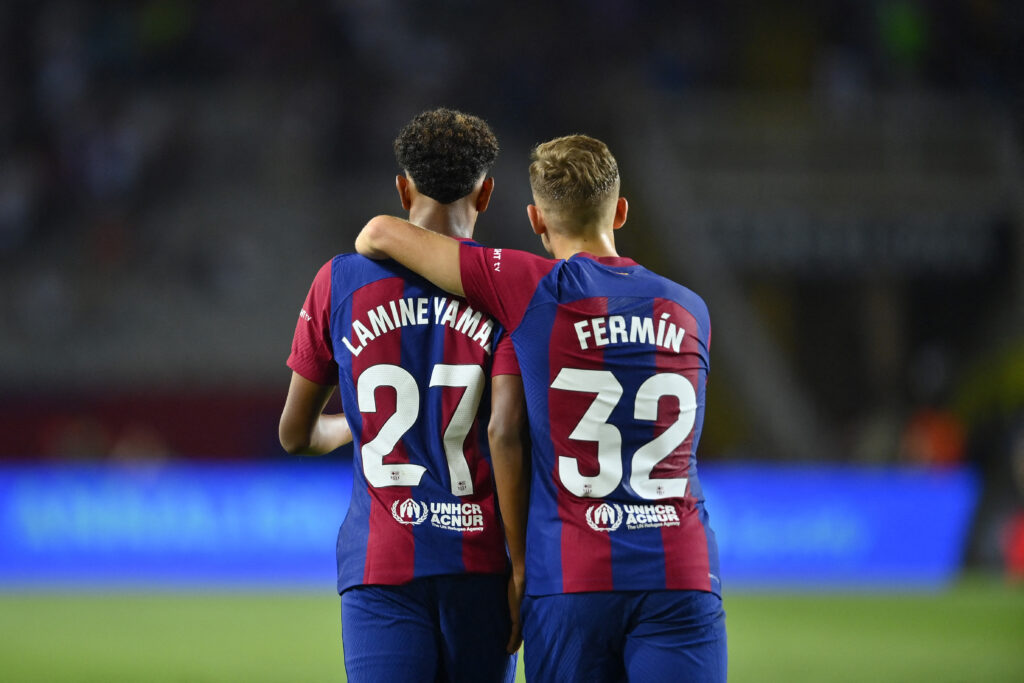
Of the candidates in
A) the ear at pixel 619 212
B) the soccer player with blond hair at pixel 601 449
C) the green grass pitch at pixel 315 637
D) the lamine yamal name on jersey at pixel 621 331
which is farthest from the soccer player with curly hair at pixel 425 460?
the green grass pitch at pixel 315 637

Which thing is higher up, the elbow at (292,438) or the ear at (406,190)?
the ear at (406,190)

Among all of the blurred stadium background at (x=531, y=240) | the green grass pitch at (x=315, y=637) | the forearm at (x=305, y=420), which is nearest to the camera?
the forearm at (x=305, y=420)

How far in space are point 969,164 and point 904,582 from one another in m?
7.80

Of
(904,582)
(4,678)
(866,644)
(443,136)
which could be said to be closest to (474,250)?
(443,136)

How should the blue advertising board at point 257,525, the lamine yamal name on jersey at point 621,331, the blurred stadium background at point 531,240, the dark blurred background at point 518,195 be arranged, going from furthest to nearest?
the dark blurred background at point 518,195 → the blurred stadium background at point 531,240 → the blue advertising board at point 257,525 → the lamine yamal name on jersey at point 621,331

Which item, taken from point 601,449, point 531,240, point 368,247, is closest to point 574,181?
point 368,247

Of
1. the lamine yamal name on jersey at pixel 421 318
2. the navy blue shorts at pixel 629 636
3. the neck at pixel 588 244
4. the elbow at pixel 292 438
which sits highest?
the neck at pixel 588 244

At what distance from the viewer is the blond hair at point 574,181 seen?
3.13 meters

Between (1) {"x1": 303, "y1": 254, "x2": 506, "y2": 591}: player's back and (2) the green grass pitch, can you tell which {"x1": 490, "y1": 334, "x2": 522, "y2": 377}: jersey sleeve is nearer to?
(1) {"x1": 303, "y1": 254, "x2": 506, "y2": 591}: player's back

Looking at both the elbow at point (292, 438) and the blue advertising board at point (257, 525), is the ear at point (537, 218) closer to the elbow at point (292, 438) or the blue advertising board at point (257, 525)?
the elbow at point (292, 438)

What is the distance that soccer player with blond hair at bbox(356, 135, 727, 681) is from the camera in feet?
9.68

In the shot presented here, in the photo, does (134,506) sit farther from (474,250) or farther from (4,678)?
(474,250)

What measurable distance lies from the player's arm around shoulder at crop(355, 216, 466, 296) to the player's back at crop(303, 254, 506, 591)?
96 mm

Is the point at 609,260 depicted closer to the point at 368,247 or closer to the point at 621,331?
the point at 621,331
